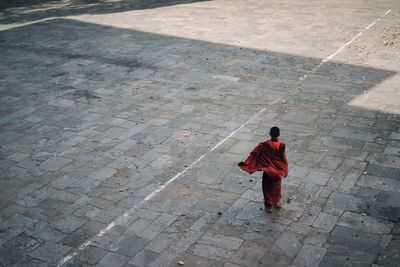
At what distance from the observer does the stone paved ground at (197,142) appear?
6996mm

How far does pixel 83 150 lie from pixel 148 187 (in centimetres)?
216

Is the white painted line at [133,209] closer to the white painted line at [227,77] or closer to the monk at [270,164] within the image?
the monk at [270,164]

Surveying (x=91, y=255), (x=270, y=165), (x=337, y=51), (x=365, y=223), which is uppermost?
(x=270, y=165)

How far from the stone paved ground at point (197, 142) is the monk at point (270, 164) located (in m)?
0.41

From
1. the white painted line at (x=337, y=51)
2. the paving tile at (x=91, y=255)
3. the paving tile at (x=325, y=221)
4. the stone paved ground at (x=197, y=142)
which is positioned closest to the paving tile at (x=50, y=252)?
the stone paved ground at (x=197, y=142)

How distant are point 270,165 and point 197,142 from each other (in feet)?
9.51

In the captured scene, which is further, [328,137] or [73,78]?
[73,78]

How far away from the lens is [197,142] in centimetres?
1006

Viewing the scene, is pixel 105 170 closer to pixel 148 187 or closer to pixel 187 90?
pixel 148 187

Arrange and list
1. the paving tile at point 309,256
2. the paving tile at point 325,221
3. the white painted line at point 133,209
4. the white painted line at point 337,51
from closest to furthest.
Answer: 1. the paving tile at point 309,256
2. the white painted line at point 133,209
3. the paving tile at point 325,221
4. the white painted line at point 337,51

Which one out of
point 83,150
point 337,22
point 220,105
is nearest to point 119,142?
point 83,150

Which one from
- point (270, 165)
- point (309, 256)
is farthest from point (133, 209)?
point (309, 256)

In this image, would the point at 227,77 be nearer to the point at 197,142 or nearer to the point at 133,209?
the point at 197,142

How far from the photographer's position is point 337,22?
18.9 meters
